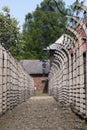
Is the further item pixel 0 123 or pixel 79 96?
pixel 79 96

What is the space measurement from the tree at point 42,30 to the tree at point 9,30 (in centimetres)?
1775

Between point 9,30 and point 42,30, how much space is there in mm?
23704

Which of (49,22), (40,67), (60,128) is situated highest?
(49,22)

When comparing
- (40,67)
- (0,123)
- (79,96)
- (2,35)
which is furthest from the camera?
(40,67)

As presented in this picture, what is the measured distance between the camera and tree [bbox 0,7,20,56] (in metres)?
62.6

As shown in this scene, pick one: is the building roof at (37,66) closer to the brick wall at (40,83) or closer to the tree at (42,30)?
the brick wall at (40,83)

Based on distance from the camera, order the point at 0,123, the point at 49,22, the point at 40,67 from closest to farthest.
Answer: the point at 0,123 → the point at 49,22 → the point at 40,67

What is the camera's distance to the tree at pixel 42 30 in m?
83.9

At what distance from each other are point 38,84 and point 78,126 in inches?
3187

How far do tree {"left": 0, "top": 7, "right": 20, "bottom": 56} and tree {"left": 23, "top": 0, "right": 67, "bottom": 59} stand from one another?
17.8 metres

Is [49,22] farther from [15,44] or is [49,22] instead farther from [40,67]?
[15,44]

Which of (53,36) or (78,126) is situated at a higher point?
(53,36)

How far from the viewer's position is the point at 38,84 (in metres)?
91.9

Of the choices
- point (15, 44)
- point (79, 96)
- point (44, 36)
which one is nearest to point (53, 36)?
point (44, 36)
